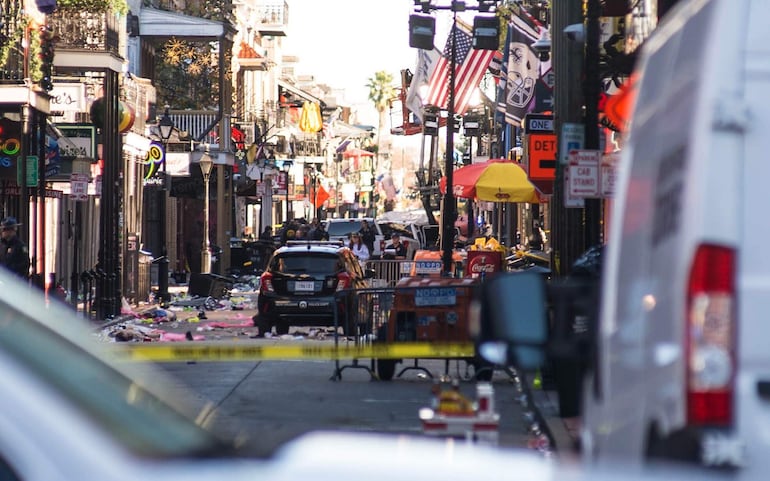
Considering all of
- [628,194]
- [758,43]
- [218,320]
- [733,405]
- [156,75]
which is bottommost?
[218,320]

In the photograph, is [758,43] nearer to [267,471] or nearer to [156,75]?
[267,471]

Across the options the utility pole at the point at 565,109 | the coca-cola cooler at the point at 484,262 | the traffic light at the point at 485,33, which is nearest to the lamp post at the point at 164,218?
the coca-cola cooler at the point at 484,262

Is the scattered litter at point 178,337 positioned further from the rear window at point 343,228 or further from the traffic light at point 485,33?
the rear window at point 343,228

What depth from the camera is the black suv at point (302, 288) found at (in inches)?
1061

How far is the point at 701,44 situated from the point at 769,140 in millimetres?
394

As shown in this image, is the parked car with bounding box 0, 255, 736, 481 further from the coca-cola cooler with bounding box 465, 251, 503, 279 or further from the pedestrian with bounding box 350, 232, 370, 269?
the pedestrian with bounding box 350, 232, 370, 269

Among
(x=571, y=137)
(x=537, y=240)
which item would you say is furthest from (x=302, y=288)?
(x=537, y=240)

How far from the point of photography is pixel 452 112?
3725 centimetres

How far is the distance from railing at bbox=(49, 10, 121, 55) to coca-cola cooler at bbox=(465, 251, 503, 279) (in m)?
7.81

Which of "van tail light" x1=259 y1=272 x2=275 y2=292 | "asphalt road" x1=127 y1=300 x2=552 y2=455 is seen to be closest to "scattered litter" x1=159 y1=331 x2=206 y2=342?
"van tail light" x1=259 y1=272 x2=275 y2=292

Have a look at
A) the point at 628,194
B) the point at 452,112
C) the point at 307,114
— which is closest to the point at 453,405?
the point at 628,194

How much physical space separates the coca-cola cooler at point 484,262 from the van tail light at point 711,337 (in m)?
26.5

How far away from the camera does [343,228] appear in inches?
2395

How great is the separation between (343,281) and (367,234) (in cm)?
3062
